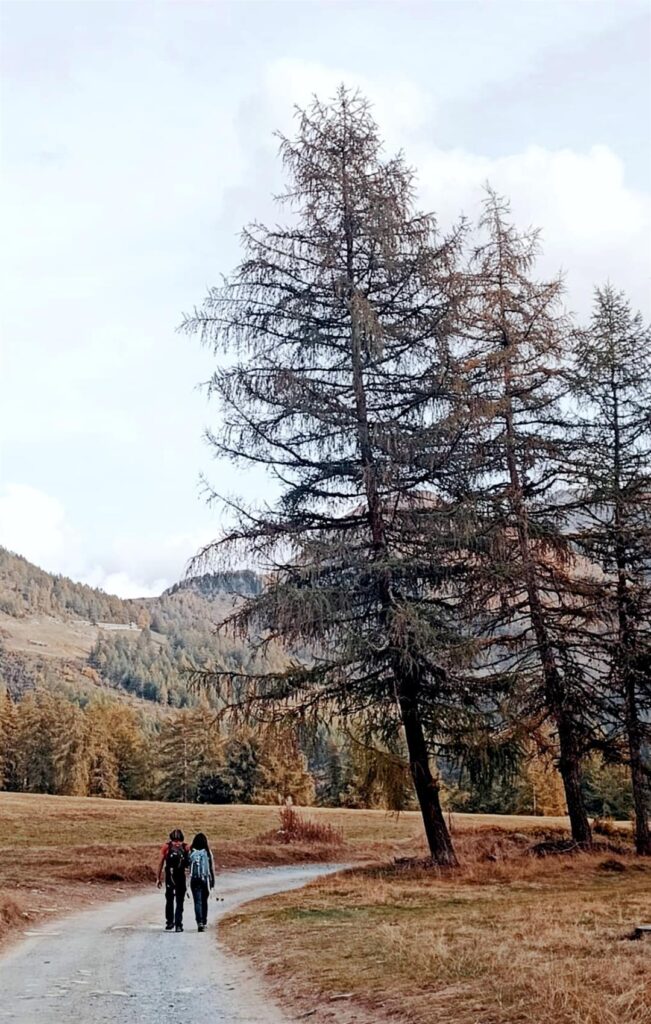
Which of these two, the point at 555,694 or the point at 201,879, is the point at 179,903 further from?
the point at 555,694

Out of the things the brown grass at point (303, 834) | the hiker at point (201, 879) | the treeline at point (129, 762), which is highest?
the treeline at point (129, 762)

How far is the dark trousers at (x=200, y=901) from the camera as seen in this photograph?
47.1ft

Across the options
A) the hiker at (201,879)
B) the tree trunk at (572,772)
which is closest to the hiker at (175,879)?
the hiker at (201,879)

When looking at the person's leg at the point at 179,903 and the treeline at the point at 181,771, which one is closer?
the person's leg at the point at 179,903

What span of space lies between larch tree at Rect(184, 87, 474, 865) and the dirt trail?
5.57 meters

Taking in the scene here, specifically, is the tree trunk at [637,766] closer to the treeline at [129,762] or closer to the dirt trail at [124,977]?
the dirt trail at [124,977]

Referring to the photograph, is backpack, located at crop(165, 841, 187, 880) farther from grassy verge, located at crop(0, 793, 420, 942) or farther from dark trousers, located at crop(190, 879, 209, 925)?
grassy verge, located at crop(0, 793, 420, 942)

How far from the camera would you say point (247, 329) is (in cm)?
2027

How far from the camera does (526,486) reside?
2322 centimetres

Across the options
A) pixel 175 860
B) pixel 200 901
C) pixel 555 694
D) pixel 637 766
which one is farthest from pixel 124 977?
pixel 637 766

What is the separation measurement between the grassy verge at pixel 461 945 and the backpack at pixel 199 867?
86cm

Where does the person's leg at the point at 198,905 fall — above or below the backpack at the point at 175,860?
below

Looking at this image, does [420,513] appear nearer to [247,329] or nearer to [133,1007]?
[247,329]

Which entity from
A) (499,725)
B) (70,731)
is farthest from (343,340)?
(70,731)
